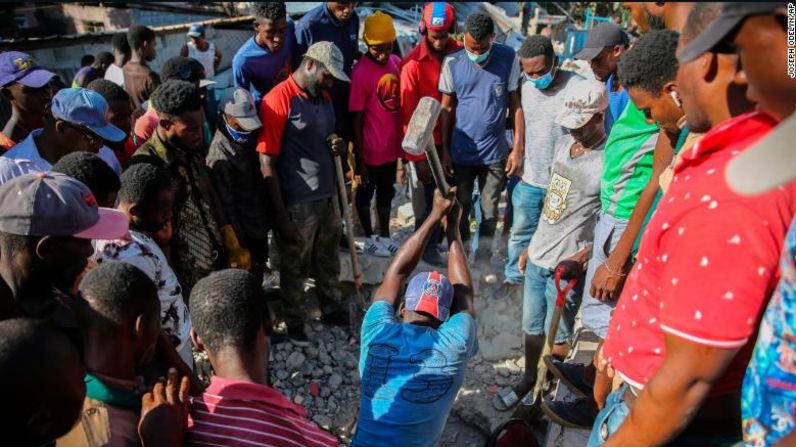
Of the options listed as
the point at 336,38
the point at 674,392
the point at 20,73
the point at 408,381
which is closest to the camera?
the point at 674,392

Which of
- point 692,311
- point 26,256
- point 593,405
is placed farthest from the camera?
point 593,405

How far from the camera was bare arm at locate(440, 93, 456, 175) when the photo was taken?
201 inches

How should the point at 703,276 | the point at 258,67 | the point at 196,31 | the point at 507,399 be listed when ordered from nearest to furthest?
the point at 703,276 → the point at 507,399 → the point at 258,67 → the point at 196,31

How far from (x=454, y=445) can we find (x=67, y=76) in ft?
26.1

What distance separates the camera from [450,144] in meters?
5.23

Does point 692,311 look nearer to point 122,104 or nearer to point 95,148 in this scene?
point 95,148

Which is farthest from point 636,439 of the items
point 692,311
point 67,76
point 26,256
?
point 67,76

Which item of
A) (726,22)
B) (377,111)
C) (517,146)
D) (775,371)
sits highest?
(726,22)

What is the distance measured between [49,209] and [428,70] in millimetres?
3809

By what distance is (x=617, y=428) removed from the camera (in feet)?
5.85

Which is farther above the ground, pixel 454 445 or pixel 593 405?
pixel 593 405

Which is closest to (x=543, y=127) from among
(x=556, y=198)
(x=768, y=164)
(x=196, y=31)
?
(x=556, y=198)

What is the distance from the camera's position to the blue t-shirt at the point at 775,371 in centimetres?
126

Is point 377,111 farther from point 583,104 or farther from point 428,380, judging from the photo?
point 428,380
